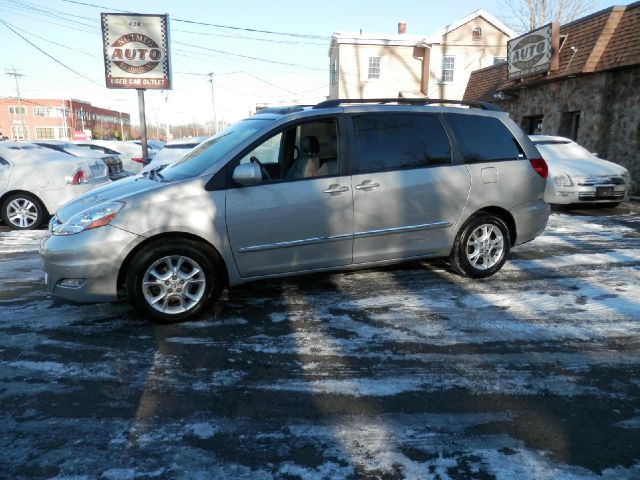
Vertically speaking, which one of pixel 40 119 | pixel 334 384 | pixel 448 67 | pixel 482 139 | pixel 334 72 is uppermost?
pixel 40 119

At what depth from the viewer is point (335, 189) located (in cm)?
424

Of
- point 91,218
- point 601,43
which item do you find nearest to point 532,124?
point 601,43

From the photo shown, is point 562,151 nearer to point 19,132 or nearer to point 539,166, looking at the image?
point 539,166

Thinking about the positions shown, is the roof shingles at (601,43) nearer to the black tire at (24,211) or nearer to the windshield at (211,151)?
the windshield at (211,151)

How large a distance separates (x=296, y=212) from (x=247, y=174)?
56cm

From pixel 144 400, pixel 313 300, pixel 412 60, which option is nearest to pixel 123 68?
pixel 313 300

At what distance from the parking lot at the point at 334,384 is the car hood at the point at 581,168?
5.26 m

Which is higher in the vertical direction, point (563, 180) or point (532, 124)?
point (532, 124)

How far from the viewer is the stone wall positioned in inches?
506

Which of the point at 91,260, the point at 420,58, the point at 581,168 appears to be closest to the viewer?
the point at 91,260

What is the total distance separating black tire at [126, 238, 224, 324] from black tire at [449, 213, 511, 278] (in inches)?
102

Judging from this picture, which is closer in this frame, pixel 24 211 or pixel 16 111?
pixel 24 211

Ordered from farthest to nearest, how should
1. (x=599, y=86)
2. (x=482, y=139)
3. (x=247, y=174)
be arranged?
(x=599, y=86) < (x=482, y=139) < (x=247, y=174)

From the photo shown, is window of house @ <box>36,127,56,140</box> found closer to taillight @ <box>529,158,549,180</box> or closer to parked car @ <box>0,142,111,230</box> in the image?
parked car @ <box>0,142,111,230</box>
